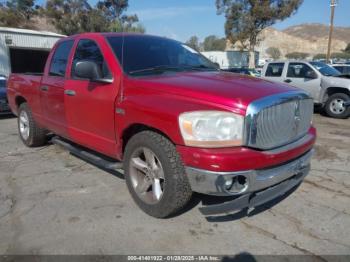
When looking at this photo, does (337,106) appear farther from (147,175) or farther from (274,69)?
(147,175)

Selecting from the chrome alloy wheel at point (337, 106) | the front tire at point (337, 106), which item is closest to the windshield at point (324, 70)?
the front tire at point (337, 106)

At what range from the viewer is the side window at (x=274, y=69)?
38.5 feet

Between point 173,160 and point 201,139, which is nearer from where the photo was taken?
point 201,139

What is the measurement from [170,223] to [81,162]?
8.26ft

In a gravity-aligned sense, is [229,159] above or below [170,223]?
above

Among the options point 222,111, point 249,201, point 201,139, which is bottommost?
point 249,201

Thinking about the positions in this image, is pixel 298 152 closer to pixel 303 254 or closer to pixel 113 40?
pixel 303 254

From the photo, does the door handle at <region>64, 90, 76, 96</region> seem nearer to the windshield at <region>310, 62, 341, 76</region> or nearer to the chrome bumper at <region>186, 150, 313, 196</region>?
the chrome bumper at <region>186, 150, 313, 196</region>

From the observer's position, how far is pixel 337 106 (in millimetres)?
10594

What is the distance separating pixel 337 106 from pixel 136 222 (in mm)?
8947

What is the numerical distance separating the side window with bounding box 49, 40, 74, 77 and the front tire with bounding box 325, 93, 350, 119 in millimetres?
8450

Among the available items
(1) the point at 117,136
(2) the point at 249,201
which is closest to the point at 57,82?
(1) the point at 117,136

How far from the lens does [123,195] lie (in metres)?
4.27

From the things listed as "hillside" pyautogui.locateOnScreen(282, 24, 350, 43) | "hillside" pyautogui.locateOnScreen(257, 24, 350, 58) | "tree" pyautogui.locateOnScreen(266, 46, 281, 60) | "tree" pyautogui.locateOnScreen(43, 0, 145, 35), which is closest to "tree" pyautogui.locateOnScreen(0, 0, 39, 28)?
"tree" pyautogui.locateOnScreen(43, 0, 145, 35)
